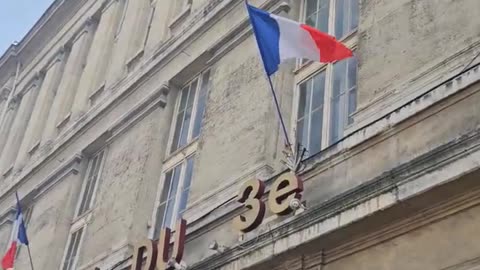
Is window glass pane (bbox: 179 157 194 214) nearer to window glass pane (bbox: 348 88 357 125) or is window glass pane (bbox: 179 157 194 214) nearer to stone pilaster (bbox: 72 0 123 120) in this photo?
window glass pane (bbox: 348 88 357 125)

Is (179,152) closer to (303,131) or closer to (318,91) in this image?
(303,131)

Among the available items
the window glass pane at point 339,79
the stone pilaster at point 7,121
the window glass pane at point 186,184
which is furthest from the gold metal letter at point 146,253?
the stone pilaster at point 7,121

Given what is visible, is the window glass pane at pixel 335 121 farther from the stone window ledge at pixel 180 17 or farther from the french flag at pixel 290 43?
the stone window ledge at pixel 180 17

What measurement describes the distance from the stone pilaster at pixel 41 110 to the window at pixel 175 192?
22.4 ft

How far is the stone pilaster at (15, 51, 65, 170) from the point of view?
58.4ft

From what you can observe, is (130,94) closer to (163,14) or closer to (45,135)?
(163,14)

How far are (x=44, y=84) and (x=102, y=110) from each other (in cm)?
529

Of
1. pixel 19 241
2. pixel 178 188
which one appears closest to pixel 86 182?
pixel 19 241

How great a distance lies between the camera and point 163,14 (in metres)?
14.3

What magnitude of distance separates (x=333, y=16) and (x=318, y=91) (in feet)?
4.13

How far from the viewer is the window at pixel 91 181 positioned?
1369 cm

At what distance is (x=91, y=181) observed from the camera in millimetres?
13992

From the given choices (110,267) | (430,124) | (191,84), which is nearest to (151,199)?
(110,267)

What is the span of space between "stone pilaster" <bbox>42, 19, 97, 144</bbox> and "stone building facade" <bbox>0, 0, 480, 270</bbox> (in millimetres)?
41
